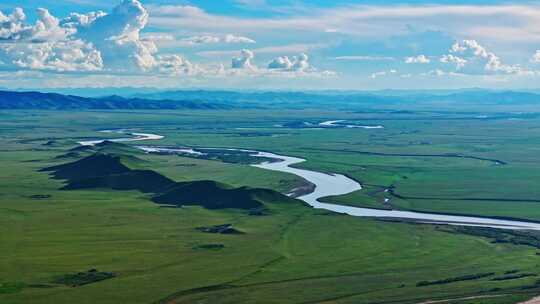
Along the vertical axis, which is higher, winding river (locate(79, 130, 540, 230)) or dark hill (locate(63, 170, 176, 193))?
dark hill (locate(63, 170, 176, 193))

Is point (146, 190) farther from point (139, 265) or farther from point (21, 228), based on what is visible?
point (139, 265)

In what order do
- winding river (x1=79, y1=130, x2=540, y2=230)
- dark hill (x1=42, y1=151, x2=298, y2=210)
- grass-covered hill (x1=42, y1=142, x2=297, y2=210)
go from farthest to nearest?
grass-covered hill (x1=42, y1=142, x2=297, y2=210) → dark hill (x1=42, y1=151, x2=298, y2=210) → winding river (x1=79, y1=130, x2=540, y2=230)

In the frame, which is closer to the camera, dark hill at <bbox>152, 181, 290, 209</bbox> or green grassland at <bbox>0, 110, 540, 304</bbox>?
green grassland at <bbox>0, 110, 540, 304</bbox>

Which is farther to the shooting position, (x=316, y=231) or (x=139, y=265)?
Answer: (x=316, y=231)

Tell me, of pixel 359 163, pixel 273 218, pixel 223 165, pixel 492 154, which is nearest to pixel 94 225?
pixel 273 218

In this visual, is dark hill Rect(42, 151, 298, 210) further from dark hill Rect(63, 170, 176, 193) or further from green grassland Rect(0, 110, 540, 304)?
green grassland Rect(0, 110, 540, 304)

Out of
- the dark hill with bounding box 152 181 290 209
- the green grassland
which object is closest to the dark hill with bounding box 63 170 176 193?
the green grassland

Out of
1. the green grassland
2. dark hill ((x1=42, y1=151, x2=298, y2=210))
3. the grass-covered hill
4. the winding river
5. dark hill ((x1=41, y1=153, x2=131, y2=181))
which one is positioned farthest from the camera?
dark hill ((x1=41, y1=153, x2=131, y2=181))

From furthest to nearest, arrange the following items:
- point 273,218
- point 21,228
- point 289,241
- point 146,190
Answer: point 146,190, point 273,218, point 21,228, point 289,241
